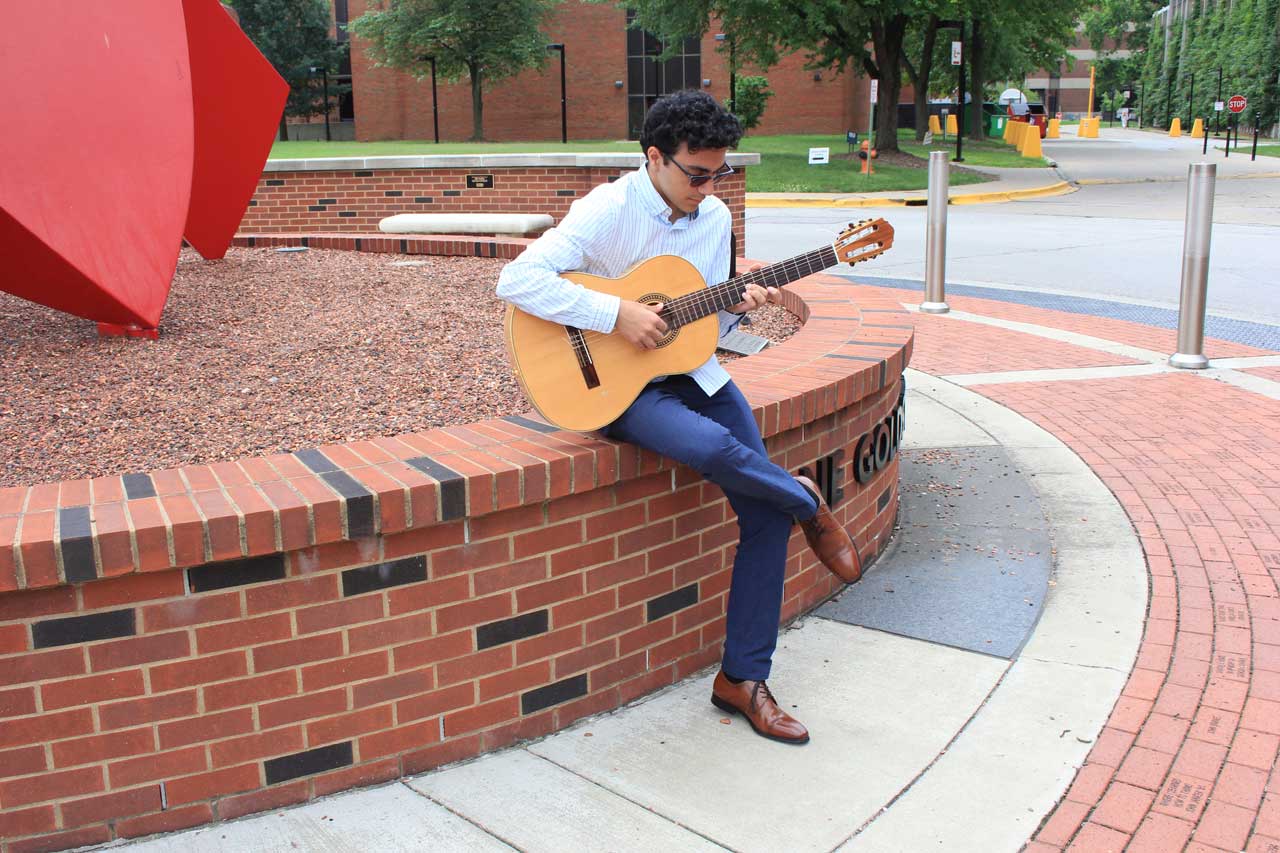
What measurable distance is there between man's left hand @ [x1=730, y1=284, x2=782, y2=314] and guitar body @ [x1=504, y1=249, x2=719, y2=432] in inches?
3.4

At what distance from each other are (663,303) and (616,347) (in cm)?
18

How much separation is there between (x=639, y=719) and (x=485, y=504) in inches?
34.4

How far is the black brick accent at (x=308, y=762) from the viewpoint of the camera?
2.87 meters

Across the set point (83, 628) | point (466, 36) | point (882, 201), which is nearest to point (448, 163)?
point (83, 628)

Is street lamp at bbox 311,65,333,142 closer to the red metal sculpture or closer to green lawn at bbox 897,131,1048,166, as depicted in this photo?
green lawn at bbox 897,131,1048,166

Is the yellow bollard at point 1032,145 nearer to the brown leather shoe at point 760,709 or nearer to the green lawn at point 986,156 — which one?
the green lawn at point 986,156

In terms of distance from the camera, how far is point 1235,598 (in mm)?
4148

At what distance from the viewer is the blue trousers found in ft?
10.3

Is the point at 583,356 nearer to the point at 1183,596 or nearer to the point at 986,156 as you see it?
the point at 1183,596

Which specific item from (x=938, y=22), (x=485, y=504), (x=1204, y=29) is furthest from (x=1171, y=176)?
(x=1204, y=29)

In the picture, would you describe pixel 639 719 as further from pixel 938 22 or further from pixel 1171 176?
pixel 938 22

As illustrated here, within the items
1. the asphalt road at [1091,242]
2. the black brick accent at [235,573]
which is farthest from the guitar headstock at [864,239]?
the asphalt road at [1091,242]

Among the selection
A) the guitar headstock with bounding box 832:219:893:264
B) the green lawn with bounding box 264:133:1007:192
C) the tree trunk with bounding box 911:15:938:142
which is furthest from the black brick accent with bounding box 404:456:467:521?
the tree trunk with bounding box 911:15:938:142

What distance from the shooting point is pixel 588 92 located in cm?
4781
